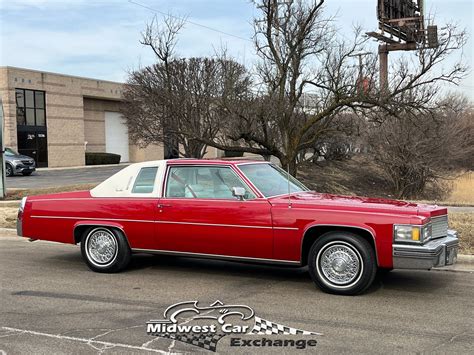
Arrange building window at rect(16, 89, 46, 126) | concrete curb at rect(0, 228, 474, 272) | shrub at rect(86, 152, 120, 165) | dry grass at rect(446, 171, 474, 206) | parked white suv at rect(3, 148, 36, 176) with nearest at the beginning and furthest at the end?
concrete curb at rect(0, 228, 474, 272)
dry grass at rect(446, 171, 474, 206)
parked white suv at rect(3, 148, 36, 176)
building window at rect(16, 89, 46, 126)
shrub at rect(86, 152, 120, 165)

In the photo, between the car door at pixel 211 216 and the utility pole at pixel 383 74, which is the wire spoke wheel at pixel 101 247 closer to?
the car door at pixel 211 216

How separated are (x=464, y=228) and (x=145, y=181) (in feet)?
19.1

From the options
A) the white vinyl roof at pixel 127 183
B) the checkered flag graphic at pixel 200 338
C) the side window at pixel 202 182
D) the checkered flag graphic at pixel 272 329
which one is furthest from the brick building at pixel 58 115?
the checkered flag graphic at pixel 200 338

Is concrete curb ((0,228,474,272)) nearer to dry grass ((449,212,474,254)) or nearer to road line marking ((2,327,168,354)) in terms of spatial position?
dry grass ((449,212,474,254))

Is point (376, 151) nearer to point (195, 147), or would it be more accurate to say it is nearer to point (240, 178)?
point (195, 147)

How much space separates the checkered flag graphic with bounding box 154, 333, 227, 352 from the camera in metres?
4.51

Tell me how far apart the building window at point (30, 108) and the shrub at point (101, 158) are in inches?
209

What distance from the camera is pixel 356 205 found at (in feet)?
20.3

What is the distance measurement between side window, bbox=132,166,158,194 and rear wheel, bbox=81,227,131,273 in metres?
0.64

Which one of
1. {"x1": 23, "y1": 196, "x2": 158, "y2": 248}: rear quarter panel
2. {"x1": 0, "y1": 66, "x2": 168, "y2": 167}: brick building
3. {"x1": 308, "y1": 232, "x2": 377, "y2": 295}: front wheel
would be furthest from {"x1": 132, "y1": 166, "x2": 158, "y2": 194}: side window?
{"x1": 0, "y1": 66, "x2": 168, "y2": 167}: brick building

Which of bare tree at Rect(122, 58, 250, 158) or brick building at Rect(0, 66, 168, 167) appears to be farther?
brick building at Rect(0, 66, 168, 167)

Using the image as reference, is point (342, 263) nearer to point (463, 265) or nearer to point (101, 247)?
point (463, 265)

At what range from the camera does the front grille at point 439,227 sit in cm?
607

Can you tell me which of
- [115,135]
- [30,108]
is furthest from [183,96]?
[115,135]
